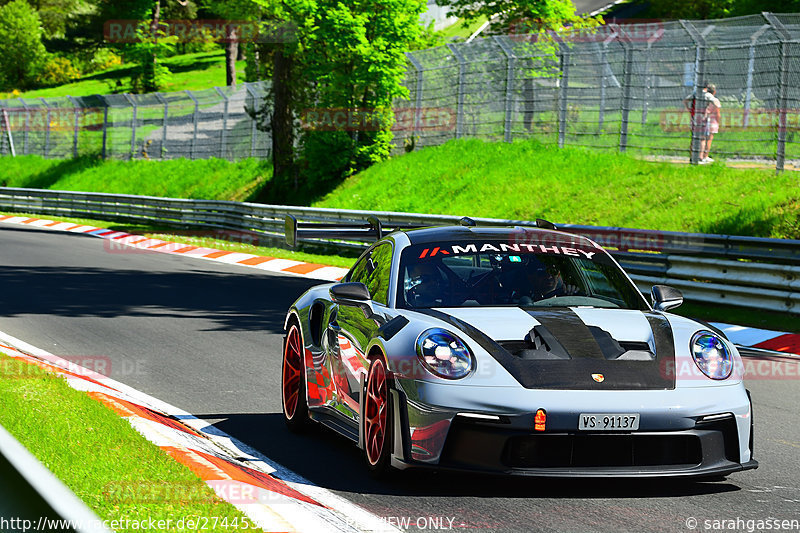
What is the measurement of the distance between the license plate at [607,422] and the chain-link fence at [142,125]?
30.6 m

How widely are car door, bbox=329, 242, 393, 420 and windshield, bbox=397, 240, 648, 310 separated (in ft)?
0.58

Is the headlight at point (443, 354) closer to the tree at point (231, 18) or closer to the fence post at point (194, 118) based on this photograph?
the fence post at point (194, 118)

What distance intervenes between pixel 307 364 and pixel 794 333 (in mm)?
6986

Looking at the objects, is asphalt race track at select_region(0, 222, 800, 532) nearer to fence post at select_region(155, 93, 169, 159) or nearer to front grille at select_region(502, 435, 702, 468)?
front grille at select_region(502, 435, 702, 468)

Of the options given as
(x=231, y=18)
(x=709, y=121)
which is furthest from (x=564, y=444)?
(x=231, y=18)

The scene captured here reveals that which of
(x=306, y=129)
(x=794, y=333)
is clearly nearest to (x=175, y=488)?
(x=794, y=333)

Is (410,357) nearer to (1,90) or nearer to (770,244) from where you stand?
(770,244)

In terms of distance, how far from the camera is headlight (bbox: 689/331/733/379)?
581cm

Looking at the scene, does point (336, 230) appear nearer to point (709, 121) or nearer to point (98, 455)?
point (98, 455)

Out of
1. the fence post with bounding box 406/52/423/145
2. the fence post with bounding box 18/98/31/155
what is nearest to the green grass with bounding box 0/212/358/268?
the fence post with bounding box 406/52/423/145

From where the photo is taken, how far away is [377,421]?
19.5 ft

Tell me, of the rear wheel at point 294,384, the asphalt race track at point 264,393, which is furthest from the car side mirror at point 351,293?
the rear wheel at point 294,384

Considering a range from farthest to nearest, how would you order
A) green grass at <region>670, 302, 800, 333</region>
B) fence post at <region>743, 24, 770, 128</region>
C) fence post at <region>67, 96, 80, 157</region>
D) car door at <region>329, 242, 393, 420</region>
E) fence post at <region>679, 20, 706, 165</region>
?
1. fence post at <region>67, 96, 80, 157</region>
2. fence post at <region>679, 20, 706, 165</region>
3. fence post at <region>743, 24, 770, 128</region>
4. green grass at <region>670, 302, 800, 333</region>
5. car door at <region>329, 242, 393, 420</region>

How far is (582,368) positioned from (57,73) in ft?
324
